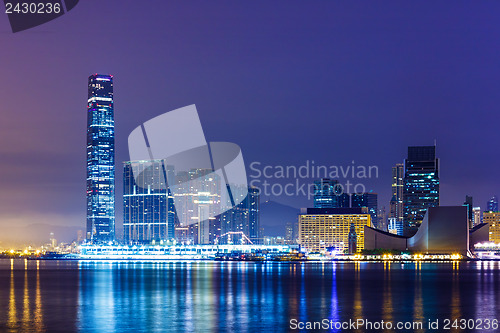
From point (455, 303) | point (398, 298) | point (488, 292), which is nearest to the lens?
point (455, 303)

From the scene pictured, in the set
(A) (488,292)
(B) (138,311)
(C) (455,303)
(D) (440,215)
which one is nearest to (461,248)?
(D) (440,215)

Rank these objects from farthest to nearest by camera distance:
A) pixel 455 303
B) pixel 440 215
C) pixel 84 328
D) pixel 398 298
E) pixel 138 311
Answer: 1. pixel 440 215
2. pixel 398 298
3. pixel 455 303
4. pixel 138 311
5. pixel 84 328

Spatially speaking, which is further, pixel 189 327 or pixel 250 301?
pixel 250 301

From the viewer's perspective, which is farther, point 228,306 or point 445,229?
point 445,229

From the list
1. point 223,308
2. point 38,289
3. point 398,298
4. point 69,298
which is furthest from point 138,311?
point 38,289

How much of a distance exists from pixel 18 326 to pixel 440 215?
16150 centimetres

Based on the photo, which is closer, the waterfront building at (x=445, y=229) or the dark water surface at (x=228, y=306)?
the dark water surface at (x=228, y=306)

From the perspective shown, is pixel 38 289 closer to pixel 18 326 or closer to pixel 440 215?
pixel 18 326

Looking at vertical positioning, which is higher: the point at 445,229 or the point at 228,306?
the point at 228,306

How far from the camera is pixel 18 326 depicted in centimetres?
3906

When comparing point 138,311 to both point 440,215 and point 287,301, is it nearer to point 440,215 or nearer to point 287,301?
point 287,301

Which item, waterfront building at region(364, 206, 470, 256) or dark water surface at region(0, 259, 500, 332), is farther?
waterfront building at region(364, 206, 470, 256)

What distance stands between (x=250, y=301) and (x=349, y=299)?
722 cm

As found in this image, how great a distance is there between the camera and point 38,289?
233ft
